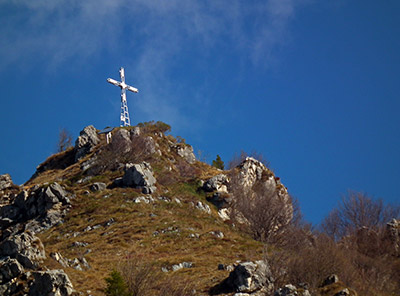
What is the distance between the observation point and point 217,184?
68.1 m

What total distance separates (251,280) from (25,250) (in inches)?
535

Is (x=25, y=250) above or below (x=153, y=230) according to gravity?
below

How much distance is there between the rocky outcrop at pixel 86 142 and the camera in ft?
246

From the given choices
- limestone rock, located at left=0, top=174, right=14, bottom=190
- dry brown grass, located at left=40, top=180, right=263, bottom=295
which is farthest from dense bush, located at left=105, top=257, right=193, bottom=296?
limestone rock, located at left=0, top=174, right=14, bottom=190

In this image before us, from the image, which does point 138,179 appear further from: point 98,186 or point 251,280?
point 251,280

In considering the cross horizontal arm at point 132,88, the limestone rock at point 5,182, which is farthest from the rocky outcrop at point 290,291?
the cross horizontal arm at point 132,88

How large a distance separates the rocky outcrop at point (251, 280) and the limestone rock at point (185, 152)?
5314cm

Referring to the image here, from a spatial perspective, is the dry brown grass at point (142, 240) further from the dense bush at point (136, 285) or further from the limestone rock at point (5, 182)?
the limestone rock at point (5, 182)

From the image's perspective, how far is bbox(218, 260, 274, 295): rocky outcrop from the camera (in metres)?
27.3

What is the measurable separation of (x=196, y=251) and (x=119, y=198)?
18.2m

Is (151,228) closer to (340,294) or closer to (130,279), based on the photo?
(130,279)

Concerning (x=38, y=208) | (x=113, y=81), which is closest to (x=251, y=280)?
(x=38, y=208)

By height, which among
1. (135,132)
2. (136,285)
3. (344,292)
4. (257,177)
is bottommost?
(136,285)

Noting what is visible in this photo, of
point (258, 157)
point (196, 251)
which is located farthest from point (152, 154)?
point (196, 251)
